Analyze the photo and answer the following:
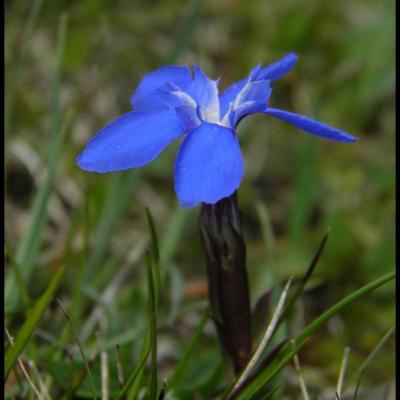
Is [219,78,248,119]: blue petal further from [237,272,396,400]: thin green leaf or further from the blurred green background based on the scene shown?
the blurred green background

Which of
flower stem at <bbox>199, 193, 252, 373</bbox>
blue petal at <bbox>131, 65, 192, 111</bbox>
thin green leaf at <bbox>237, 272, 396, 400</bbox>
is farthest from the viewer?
blue petal at <bbox>131, 65, 192, 111</bbox>

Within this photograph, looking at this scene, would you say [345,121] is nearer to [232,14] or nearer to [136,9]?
[232,14]

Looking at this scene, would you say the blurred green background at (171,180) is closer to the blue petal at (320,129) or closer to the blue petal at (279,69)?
the blue petal at (279,69)

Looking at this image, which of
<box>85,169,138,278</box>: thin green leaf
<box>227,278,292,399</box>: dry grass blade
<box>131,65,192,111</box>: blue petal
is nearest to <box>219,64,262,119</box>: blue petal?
<box>131,65,192,111</box>: blue petal

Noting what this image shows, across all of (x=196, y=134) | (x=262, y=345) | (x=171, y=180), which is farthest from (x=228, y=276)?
(x=171, y=180)

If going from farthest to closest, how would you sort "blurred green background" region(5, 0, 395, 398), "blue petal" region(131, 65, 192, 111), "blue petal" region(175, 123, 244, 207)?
Answer: "blurred green background" region(5, 0, 395, 398), "blue petal" region(131, 65, 192, 111), "blue petal" region(175, 123, 244, 207)

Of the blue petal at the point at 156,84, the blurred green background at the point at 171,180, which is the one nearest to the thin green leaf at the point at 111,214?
the blurred green background at the point at 171,180

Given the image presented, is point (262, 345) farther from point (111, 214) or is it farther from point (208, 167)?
point (111, 214)
